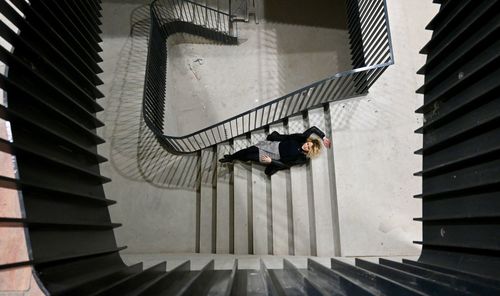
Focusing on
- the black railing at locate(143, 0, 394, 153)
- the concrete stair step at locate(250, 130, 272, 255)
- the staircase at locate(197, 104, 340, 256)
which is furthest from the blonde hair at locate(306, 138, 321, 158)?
the concrete stair step at locate(250, 130, 272, 255)

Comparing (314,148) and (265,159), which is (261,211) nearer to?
(265,159)

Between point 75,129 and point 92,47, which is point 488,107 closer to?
point 75,129

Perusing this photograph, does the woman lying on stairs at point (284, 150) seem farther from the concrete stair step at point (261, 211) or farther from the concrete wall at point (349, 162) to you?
the concrete wall at point (349, 162)

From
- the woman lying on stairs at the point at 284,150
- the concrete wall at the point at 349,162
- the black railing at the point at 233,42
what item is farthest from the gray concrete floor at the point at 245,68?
the woman lying on stairs at the point at 284,150

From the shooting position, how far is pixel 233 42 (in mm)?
5781

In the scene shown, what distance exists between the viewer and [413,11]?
429cm

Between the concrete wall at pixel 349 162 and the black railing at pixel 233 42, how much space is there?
274 millimetres

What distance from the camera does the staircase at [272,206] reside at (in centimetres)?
398

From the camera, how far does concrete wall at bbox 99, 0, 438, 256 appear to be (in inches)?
150

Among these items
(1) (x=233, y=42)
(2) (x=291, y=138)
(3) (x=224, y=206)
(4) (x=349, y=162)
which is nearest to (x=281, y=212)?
(3) (x=224, y=206)

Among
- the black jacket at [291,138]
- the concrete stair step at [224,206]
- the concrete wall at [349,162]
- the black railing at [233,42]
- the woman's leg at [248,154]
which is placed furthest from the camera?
the concrete stair step at [224,206]

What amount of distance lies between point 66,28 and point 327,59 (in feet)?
14.0

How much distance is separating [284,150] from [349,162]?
81cm

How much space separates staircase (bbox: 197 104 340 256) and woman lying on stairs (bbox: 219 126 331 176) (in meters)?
0.15
